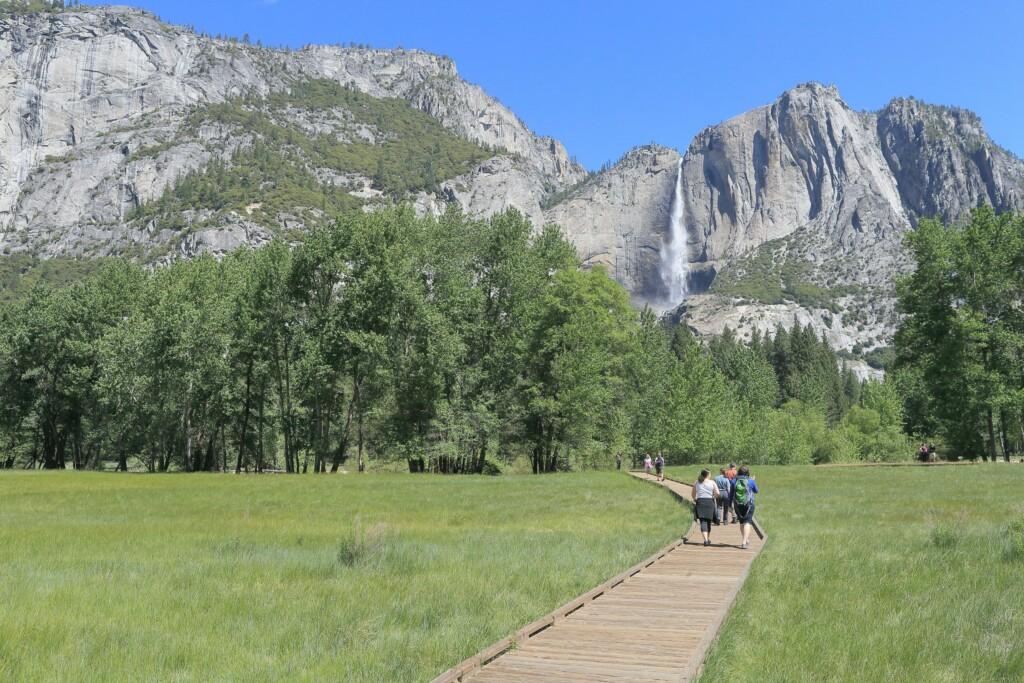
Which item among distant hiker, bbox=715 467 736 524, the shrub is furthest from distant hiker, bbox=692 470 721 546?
the shrub

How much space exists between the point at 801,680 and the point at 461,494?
27381 millimetres

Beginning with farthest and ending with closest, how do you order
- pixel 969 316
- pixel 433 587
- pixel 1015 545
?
pixel 969 316 < pixel 1015 545 < pixel 433 587

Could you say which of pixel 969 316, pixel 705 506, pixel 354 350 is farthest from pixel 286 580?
pixel 969 316

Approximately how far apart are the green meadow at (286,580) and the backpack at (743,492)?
2398 mm

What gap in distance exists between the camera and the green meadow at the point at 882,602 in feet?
28.6

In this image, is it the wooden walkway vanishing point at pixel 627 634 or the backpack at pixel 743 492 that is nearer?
the wooden walkway vanishing point at pixel 627 634

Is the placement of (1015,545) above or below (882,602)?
above

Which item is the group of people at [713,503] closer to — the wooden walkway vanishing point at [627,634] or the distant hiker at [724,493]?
the distant hiker at [724,493]

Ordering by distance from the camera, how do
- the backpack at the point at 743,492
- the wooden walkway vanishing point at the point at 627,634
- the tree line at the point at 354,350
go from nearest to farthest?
the wooden walkway vanishing point at the point at 627,634 < the backpack at the point at 743,492 < the tree line at the point at 354,350

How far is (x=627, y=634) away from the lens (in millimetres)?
9875

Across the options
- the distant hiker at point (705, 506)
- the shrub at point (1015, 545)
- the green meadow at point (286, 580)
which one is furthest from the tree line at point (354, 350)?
the shrub at point (1015, 545)

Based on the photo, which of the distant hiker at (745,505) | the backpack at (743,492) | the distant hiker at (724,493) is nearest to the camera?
the distant hiker at (745,505)

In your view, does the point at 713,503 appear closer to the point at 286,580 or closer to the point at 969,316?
the point at 286,580

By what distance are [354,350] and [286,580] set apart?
39.8 metres
